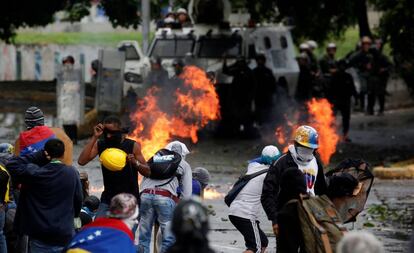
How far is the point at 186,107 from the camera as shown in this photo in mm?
24062

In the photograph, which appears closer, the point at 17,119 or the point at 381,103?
the point at 17,119

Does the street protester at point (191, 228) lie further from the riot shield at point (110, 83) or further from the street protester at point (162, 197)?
→ the riot shield at point (110, 83)

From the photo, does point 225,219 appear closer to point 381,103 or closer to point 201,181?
point 201,181

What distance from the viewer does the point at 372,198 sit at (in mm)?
17859

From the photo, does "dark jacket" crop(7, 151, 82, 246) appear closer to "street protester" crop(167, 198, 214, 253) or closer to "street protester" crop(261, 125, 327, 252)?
"street protester" crop(261, 125, 327, 252)

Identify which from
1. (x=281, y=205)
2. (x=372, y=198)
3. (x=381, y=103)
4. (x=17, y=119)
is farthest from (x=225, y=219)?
(x=381, y=103)

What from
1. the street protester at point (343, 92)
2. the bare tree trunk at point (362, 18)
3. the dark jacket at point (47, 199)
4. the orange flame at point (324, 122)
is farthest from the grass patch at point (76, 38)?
the dark jacket at point (47, 199)

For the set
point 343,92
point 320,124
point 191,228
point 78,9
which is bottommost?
point 320,124

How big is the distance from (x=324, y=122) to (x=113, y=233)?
18.0 metres

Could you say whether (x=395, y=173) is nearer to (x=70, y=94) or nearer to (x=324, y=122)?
(x=324, y=122)

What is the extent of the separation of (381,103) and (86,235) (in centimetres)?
2396

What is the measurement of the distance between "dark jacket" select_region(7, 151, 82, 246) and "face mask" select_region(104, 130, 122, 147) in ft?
4.23

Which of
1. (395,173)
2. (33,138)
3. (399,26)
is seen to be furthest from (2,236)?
(399,26)

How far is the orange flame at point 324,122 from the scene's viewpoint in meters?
23.3
